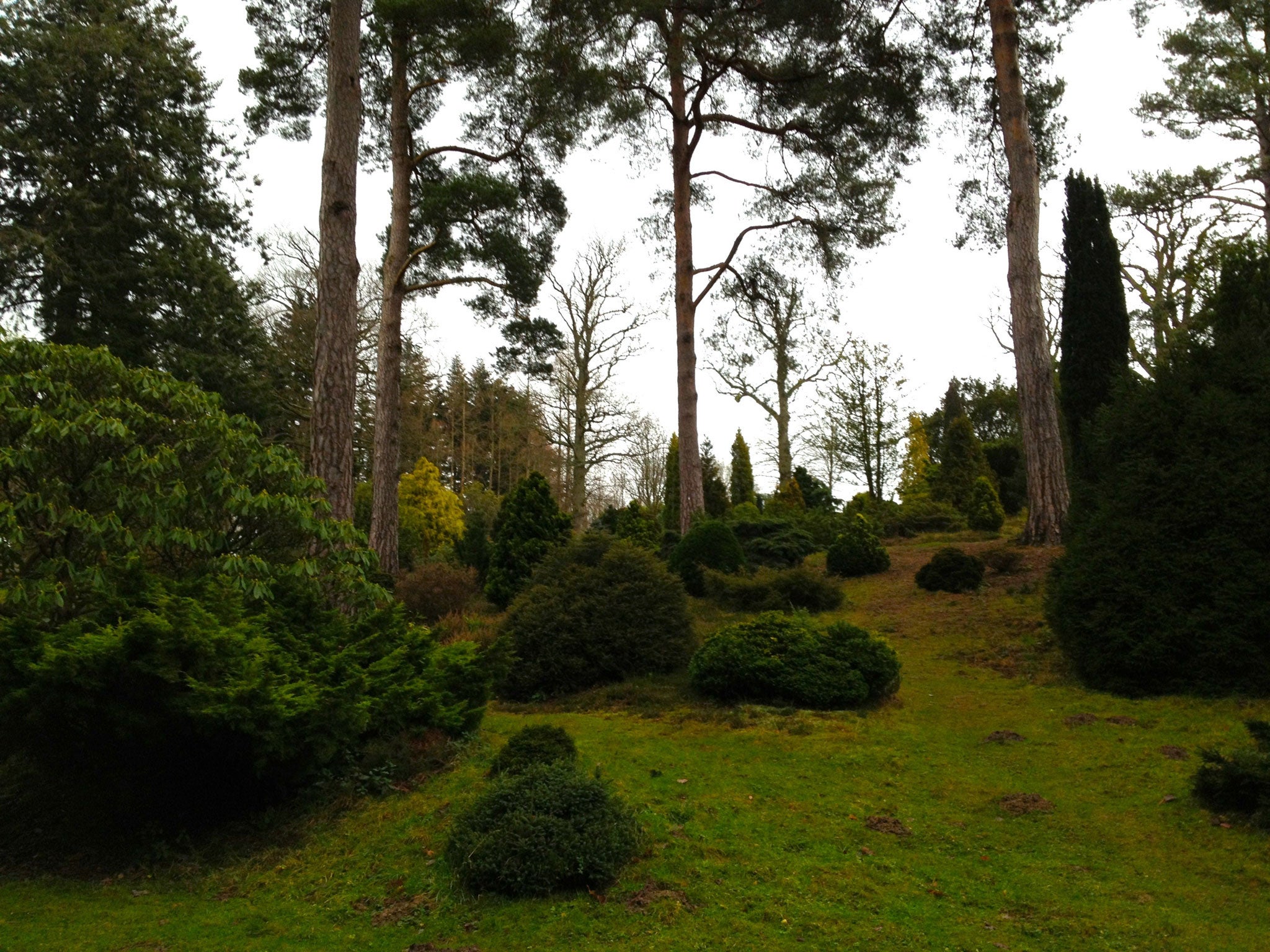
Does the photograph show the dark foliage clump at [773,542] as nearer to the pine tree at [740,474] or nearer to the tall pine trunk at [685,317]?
the tall pine trunk at [685,317]

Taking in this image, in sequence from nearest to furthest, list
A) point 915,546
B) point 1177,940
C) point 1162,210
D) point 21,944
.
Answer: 1. point 1177,940
2. point 21,944
3. point 915,546
4. point 1162,210

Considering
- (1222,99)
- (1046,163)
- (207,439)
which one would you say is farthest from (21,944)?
(1222,99)

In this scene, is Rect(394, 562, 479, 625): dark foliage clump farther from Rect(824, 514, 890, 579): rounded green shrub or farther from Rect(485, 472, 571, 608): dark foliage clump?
Rect(824, 514, 890, 579): rounded green shrub

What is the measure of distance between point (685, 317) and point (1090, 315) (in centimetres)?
762

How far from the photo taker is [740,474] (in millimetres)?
35469

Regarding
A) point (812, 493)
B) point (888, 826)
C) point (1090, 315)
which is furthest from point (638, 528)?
point (812, 493)

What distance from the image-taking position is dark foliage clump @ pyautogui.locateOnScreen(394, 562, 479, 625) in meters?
14.9

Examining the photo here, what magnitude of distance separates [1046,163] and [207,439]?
15.2 metres

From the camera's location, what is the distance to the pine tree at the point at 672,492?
89.6 feet

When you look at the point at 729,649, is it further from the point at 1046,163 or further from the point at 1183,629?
the point at 1046,163

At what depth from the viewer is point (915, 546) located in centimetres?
2117

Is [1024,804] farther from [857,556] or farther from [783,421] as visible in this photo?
[783,421]

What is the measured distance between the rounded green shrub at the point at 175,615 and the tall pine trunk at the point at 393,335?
7.81 meters

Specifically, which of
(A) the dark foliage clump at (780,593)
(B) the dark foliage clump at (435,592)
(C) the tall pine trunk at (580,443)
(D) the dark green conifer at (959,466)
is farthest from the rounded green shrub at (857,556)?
(C) the tall pine trunk at (580,443)
